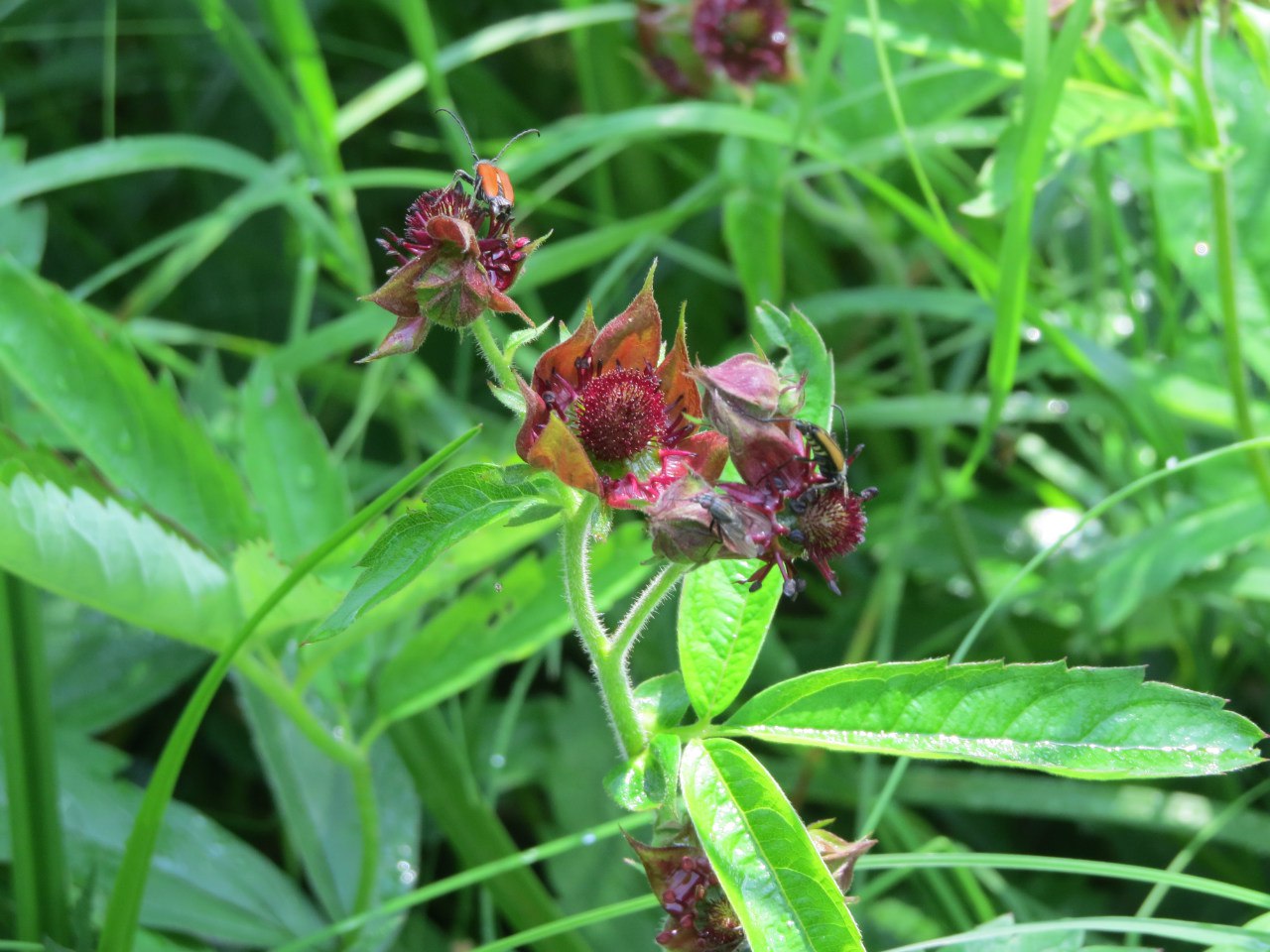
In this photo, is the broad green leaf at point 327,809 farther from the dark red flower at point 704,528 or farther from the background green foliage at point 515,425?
the dark red flower at point 704,528

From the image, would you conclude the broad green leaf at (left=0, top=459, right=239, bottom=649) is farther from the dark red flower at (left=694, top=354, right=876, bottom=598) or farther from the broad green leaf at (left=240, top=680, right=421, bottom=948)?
the dark red flower at (left=694, top=354, right=876, bottom=598)

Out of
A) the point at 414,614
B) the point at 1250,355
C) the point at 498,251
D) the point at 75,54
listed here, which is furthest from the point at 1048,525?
the point at 75,54

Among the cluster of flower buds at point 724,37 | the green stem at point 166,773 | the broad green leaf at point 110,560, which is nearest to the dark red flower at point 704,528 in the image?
the green stem at point 166,773

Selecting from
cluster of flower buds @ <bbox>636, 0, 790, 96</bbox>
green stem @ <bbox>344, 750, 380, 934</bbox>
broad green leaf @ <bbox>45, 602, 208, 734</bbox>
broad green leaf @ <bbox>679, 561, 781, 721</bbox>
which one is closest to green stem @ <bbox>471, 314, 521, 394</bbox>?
broad green leaf @ <bbox>679, 561, 781, 721</bbox>

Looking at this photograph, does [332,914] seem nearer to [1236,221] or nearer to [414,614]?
[414,614]

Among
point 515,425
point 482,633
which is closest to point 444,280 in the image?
point 482,633
